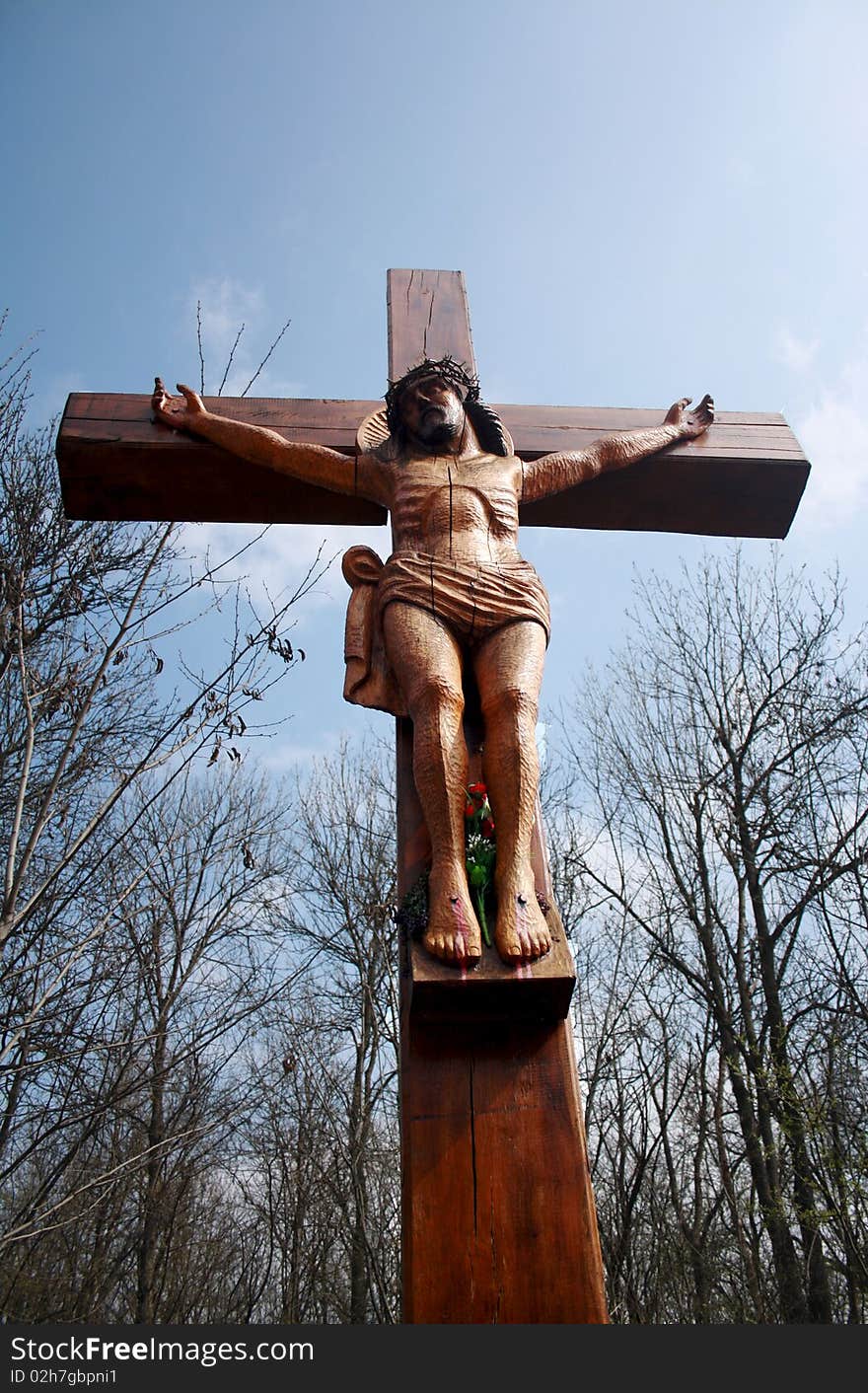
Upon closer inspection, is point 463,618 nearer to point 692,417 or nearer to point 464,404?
point 464,404

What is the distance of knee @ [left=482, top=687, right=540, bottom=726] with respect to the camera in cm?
262

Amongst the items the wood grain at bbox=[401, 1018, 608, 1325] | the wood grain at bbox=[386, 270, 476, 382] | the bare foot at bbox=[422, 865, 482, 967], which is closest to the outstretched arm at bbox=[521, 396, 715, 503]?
the wood grain at bbox=[386, 270, 476, 382]

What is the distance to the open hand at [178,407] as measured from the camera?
384 cm

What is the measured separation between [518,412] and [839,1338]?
10.6 ft

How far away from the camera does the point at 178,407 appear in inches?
154

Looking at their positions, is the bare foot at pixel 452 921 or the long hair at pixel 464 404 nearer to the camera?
the bare foot at pixel 452 921

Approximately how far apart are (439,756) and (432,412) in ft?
4.62

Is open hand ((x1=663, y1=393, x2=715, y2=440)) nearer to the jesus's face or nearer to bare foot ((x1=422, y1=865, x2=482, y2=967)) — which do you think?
the jesus's face

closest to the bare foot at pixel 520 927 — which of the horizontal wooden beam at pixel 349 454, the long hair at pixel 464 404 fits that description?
the long hair at pixel 464 404

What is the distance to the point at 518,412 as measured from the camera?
4059mm

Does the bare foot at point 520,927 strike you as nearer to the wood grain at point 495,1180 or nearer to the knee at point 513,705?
the wood grain at point 495,1180

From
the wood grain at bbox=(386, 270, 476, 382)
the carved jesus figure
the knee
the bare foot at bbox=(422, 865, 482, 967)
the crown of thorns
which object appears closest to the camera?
the bare foot at bbox=(422, 865, 482, 967)

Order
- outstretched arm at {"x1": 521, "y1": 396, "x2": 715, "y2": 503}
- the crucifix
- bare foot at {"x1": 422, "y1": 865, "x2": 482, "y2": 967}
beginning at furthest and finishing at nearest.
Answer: outstretched arm at {"x1": 521, "y1": 396, "x2": 715, "y2": 503} < bare foot at {"x1": 422, "y1": 865, "x2": 482, "y2": 967} < the crucifix

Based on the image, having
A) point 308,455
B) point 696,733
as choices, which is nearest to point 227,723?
point 308,455
